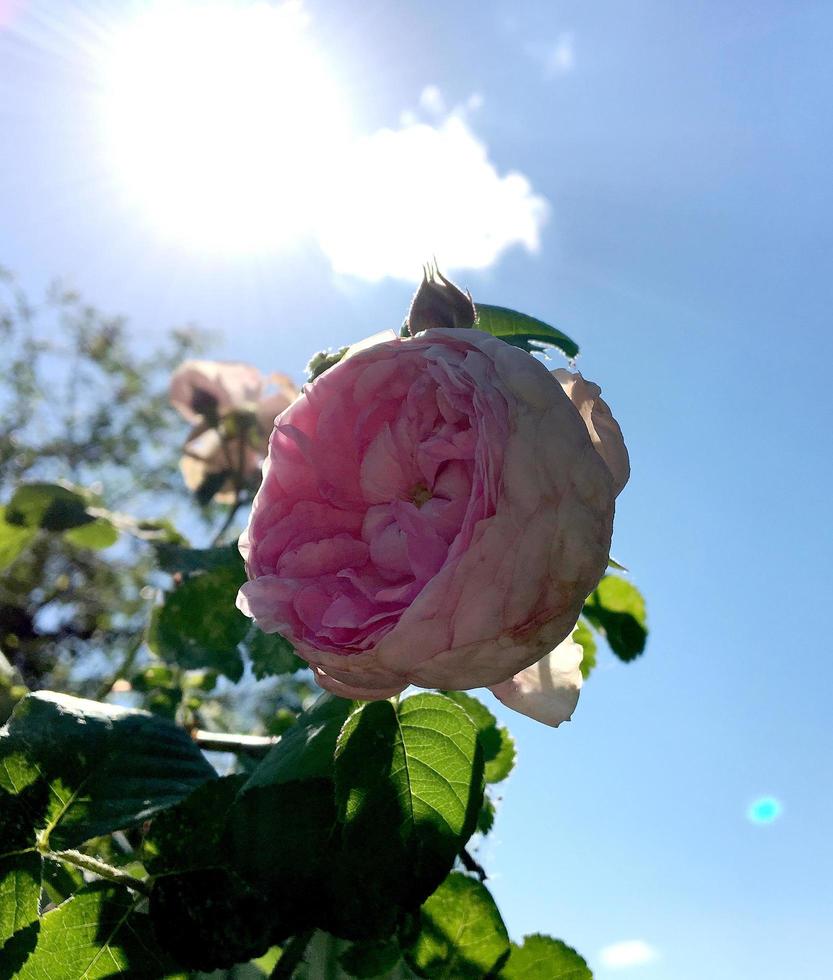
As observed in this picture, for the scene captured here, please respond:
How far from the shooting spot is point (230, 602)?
2.18 ft

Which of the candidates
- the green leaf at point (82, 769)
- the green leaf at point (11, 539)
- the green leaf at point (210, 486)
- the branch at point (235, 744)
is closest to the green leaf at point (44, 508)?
the green leaf at point (11, 539)

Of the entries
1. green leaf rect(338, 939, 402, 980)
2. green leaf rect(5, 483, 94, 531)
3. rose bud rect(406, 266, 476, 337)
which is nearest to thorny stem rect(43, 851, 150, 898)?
green leaf rect(338, 939, 402, 980)

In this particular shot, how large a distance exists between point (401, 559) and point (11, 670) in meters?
0.56

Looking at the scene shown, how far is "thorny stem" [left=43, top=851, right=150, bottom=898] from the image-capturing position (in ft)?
1.46

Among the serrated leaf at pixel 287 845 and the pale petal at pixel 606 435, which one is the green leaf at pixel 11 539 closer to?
the serrated leaf at pixel 287 845

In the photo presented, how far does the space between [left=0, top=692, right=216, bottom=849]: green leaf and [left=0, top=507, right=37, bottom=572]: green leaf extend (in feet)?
1.41

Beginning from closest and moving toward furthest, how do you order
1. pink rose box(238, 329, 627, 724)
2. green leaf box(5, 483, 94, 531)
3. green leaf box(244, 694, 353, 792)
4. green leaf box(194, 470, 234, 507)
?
1. pink rose box(238, 329, 627, 724)
2. green leaf box(244, 694, 353, 792)
3. green leaf box(5, 483, 94, 531)
4. green leaf box(194, 470, 234, 507)

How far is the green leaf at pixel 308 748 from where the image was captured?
1.44 feet

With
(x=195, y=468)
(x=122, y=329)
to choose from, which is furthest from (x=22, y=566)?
(x=195, y=468)

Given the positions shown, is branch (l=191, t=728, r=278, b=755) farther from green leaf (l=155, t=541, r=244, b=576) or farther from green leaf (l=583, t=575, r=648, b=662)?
green leaf (l=583, t=575, r=648, b=662)

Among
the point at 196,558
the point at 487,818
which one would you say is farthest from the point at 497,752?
the point at 196,558

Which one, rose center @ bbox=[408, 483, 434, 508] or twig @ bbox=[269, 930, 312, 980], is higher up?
rose center @ bbox=[408, 483, 434, 508]

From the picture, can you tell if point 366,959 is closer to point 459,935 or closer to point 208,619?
point 459,935

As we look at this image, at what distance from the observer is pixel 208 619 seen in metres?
0.67
